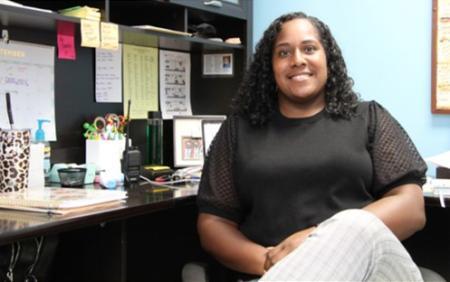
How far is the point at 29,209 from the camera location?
130cm

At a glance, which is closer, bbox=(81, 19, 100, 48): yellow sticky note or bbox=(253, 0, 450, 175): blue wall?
bbox=(81, 19, 100, 48): yellow sticky note

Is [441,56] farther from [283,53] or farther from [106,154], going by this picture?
[106,154]

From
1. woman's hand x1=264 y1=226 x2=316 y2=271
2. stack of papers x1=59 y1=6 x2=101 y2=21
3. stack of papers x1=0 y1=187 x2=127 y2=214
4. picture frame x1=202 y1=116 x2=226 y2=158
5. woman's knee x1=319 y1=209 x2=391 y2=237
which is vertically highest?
stack of papers x1=59 y1=6 x2=101 y2=21

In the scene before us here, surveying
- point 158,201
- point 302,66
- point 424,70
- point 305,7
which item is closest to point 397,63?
point 424,70

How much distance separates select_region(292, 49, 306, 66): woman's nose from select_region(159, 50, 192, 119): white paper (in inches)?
33.4

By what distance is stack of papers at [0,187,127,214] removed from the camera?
1.27 m

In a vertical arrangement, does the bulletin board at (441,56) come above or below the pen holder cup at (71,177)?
above

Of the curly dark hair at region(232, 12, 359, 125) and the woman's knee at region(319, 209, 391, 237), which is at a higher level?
the curly dark hair at region(232, 12, 359, 125)

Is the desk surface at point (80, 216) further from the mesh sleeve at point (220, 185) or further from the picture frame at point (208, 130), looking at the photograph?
the picture frame at point (208, 130)

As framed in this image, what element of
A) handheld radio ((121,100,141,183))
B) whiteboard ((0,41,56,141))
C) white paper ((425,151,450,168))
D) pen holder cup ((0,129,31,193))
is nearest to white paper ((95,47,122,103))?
whiteboard ((0,41,56,141))

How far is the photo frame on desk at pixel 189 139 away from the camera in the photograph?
211 centimetres

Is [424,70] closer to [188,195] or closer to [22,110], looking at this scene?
[188,195]

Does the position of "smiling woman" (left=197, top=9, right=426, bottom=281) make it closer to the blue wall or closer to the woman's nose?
the woman's nose

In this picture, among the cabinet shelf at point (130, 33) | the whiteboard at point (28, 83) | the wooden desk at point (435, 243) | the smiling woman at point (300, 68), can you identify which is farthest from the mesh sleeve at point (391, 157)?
the whiteboard at point (28, 83)
